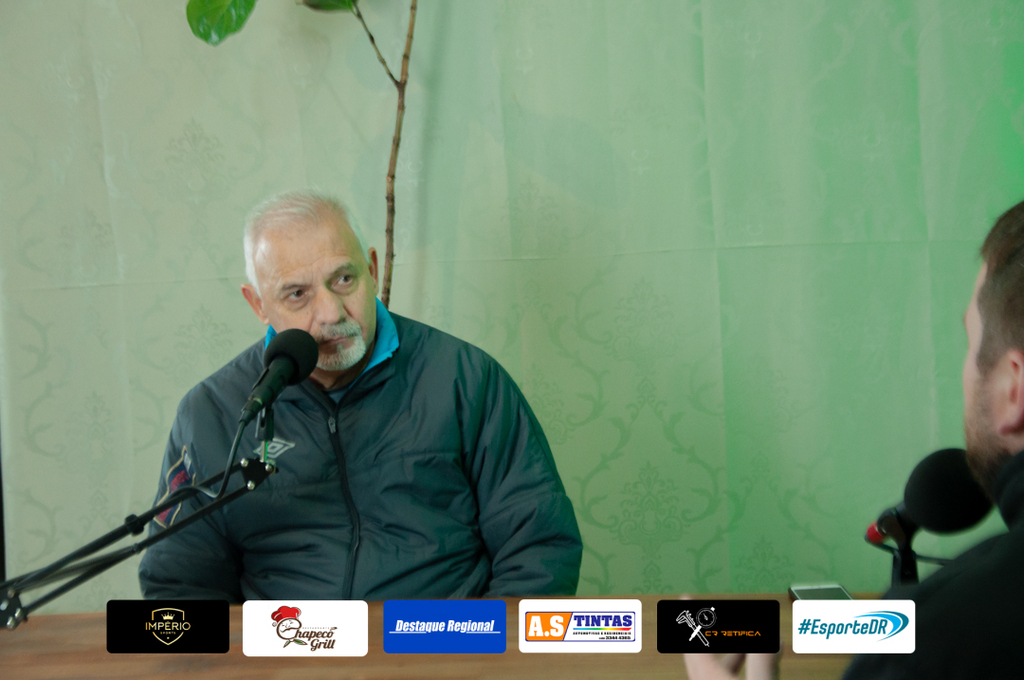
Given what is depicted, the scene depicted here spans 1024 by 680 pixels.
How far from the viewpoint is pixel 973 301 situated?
1.80 ft

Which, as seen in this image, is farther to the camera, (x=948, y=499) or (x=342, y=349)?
(x=342, y=349)

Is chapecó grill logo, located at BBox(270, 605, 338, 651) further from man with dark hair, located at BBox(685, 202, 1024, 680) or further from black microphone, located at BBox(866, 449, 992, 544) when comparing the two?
black microphone, located at BBox(866, 449, 992, 544)

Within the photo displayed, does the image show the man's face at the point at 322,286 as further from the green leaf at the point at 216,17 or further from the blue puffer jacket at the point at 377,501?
the green leaf at the point at 216,17

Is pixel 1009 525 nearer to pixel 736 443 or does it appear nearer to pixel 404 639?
pixel 404 639

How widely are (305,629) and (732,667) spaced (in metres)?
0.47

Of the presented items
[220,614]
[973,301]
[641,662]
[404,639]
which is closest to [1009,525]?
[973,301]

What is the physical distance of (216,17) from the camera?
132cm

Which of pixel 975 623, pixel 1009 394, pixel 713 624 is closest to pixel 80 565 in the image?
pixel 713 624

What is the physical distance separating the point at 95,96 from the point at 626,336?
1.49 metres

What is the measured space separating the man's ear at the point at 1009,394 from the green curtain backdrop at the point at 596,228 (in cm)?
105

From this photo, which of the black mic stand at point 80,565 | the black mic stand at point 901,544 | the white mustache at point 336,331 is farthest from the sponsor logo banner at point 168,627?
the black mic stand at point 901,544

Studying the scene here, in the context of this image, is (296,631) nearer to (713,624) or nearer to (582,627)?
(582,627)

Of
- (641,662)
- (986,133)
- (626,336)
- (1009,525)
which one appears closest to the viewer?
(1009,525)

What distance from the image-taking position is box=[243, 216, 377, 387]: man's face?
3.47 feet
